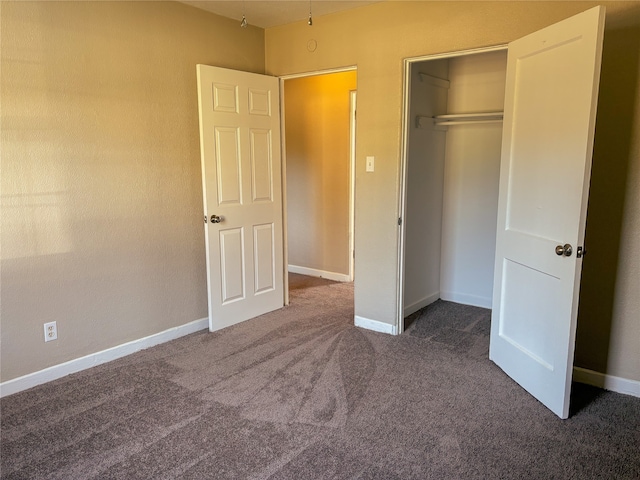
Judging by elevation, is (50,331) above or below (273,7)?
below

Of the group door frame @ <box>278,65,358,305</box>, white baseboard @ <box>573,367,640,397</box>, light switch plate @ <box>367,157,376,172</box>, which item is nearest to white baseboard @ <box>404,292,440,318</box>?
door frame @ <box>278,65,358,305</box>

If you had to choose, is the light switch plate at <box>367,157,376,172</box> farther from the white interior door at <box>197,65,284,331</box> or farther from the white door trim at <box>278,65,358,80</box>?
the white interior door at <box>197,65,284,331</box>

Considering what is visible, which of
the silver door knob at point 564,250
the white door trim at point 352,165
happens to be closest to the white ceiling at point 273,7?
the white door trim at point 352,165

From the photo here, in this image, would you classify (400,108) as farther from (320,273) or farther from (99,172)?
(320,273)

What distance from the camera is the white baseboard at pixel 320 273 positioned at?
5.22 meters

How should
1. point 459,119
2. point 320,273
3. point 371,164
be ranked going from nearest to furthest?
point 371,164
point 459,119
point 320,273

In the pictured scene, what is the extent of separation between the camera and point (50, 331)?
2.82m

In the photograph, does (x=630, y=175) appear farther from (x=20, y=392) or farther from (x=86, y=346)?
(x=20, y=392)

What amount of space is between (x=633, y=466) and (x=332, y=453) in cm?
136

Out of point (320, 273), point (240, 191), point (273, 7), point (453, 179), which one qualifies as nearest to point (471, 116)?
point (453, 179)

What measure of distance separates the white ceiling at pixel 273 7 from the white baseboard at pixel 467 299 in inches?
106

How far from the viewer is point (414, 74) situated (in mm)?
3639

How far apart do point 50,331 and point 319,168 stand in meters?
3.22

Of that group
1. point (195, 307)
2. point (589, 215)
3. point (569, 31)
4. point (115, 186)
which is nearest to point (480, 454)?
point (589, 215)
